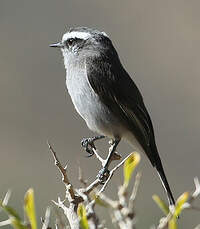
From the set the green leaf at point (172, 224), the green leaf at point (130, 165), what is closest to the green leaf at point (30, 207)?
the green leaf at point (130, 165)

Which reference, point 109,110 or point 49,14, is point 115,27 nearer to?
point 49,14

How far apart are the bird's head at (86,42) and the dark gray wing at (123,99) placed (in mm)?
265

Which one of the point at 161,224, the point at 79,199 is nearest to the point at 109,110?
the point at 79,199

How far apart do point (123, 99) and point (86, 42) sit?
781 millimetres

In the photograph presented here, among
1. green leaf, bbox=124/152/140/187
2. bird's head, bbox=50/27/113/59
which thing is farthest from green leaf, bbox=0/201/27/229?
bird's head, bbox=50/27/113/59

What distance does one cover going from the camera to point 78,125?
1881cm

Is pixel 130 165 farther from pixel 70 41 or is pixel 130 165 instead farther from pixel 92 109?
pixel 70 41

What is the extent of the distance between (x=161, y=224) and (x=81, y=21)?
22331 mm

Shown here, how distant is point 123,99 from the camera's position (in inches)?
221

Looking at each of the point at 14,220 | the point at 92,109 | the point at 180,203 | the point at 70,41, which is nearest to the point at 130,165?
the point at 180,203

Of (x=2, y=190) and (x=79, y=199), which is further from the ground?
(x=79, y=199)

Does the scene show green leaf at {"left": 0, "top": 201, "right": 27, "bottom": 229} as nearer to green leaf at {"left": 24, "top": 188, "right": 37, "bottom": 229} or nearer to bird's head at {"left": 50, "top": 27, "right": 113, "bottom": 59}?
green leaf at {"left": 24, "top": 188, "right": 37, "bottom": 229}

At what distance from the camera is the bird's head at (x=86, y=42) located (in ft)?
20.0

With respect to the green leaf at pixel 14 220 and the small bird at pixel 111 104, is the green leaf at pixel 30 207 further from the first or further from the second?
the small bird at pixel 111 104
